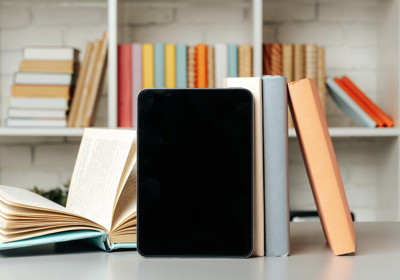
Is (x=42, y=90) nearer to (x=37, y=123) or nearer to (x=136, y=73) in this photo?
(x=37, y=123)

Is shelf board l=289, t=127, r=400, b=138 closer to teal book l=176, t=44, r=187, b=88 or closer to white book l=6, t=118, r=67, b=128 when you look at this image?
teal book l=176, t=44, r=187, b=88

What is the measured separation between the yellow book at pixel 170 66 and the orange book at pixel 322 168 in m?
1.25

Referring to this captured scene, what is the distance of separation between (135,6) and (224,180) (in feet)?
5.39

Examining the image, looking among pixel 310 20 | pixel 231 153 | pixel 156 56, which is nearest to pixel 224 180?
pixel 231 153

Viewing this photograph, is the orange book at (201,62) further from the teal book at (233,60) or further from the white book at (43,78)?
the white book at (43,78)

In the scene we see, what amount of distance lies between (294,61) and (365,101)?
0.99 feet

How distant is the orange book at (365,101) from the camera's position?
1.89 m

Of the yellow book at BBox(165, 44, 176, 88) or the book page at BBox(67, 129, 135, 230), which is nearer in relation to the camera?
the book page at BBox(67, 129, 135, 230)

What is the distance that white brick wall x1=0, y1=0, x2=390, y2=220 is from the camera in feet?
6.94

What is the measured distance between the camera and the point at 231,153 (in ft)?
1.98

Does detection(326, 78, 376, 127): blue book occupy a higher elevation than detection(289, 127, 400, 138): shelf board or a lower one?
higher

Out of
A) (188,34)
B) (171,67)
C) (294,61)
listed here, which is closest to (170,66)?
(171,67)

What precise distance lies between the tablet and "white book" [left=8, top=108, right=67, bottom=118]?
1.29 metres

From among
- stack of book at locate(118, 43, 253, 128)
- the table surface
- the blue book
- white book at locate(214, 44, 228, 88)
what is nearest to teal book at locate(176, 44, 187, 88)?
stack of book at locate(118, 43, 253, 128)
